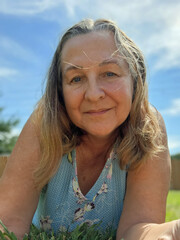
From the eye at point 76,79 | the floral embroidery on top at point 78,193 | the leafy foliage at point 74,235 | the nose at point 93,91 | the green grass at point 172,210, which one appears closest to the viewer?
the leafy foliage at point 74,235

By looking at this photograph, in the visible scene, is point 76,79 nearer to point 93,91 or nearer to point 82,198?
point 93,91

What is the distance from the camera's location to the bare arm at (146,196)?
2.20 meters

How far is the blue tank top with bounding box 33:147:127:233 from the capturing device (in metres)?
2.49

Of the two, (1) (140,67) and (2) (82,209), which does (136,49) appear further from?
(2) (82,209)

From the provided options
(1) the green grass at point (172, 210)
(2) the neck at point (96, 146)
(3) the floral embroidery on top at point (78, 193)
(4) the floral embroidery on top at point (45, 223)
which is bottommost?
(1) the green grass at point (172, 210)

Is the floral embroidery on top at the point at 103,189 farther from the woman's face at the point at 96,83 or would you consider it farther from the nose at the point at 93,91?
the nose at the point at 93,91

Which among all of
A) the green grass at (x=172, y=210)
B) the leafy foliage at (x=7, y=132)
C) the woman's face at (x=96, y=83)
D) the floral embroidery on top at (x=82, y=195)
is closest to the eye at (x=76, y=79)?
the woman's face at (x=96, y=83)

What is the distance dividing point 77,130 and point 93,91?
0.48 metres

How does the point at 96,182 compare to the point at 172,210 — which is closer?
the point at 96,182

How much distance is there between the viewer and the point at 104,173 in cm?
252

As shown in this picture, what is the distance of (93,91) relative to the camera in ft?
7.05

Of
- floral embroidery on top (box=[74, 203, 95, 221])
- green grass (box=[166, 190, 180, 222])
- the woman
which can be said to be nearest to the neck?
the woman

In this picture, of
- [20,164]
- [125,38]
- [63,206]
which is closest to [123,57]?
[125,38]

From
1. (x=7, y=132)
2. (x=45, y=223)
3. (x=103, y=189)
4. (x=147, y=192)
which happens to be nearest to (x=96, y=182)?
(x=103, y=189)
